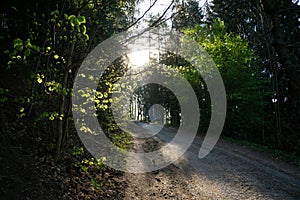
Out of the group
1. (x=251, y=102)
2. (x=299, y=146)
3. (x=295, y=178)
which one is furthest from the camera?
(x=251, y=102)

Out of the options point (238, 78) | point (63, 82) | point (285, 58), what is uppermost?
point (238, 78)

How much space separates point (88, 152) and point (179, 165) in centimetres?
326

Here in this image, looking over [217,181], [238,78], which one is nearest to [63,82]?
[217,181]

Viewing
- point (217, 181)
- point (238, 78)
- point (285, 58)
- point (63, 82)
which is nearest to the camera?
point (63, 82)

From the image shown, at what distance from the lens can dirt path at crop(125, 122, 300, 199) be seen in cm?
550

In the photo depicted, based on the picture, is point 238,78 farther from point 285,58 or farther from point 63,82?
point 63,82

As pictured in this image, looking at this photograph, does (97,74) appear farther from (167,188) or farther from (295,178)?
(295,178)

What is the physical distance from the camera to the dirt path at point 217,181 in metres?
5.50

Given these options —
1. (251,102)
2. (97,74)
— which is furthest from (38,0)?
(251,102)

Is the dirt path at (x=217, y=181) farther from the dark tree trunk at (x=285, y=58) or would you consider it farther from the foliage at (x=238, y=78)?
the foliage at (x=238, y=78)

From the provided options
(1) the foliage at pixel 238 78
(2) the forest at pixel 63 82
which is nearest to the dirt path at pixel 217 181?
(2) the forest at pixel 63 82

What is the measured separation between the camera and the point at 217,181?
255 inches

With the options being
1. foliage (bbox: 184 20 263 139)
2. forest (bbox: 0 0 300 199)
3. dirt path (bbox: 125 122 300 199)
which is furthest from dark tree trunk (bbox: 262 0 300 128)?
foliage (bbox: 184 20 263 139)

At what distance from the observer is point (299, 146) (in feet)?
36.0
